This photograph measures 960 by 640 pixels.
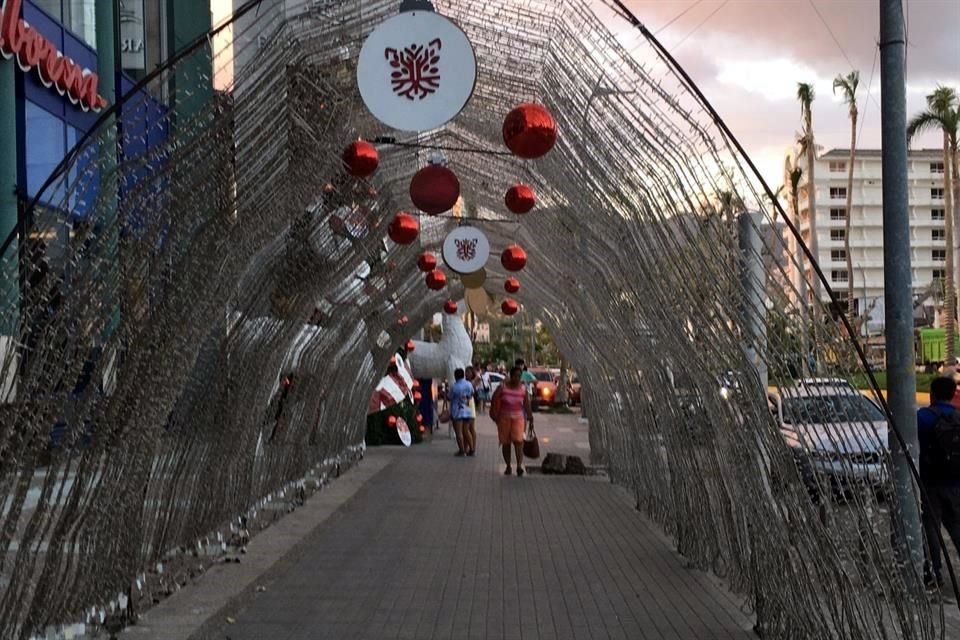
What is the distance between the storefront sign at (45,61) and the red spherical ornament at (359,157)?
26.0 feet

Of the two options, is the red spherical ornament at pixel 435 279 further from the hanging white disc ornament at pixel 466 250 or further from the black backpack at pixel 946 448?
the black backpack at pixel 946 448

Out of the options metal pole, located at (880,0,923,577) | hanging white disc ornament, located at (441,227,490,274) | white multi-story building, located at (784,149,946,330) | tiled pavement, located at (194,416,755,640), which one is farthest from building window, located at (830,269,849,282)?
metal pole, located at (880,0,923,577)

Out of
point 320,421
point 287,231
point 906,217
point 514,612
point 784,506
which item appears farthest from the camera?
point 320,421

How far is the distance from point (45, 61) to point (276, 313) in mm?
7806

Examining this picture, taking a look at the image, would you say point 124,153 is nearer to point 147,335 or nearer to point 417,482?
point 147,335

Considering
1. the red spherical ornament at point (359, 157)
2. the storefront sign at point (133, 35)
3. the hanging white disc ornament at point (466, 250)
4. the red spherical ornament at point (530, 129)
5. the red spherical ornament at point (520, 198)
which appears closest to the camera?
the red spherical ornament at point (530, 129)

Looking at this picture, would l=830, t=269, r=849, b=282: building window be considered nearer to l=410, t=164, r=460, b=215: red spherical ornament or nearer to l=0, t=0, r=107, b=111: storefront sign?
l=0, t=0, r=107, b=111: storefront sign

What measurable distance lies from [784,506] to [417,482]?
34.6 feet

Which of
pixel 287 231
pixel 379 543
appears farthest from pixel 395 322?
pixel 287 231

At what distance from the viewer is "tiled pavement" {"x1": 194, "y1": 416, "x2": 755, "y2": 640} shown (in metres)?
7.31

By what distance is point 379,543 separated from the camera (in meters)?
10.5

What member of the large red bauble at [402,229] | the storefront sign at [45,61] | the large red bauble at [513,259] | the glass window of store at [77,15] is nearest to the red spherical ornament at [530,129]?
the large red bauble at [402,229]

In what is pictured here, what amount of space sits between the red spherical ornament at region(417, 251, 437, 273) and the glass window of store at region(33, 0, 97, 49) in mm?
6778

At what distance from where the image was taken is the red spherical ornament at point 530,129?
7070 millimetres
